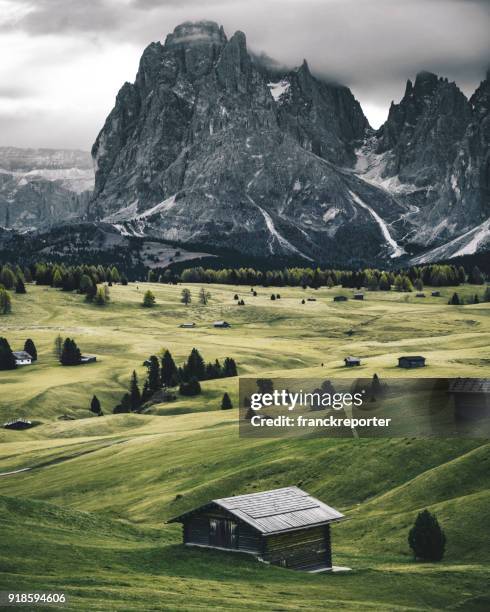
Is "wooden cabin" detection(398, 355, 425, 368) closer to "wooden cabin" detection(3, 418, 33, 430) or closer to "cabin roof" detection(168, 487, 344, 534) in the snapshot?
"wooden cabin" detection(3, 418, 33, 430)

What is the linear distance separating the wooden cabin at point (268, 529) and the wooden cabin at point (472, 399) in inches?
954

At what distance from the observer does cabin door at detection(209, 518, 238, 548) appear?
55250mm

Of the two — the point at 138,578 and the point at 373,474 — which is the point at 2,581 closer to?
the point at 138,578

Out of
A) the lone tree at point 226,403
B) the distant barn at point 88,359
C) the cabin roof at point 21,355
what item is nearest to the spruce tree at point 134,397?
the lone tree at point 226,403

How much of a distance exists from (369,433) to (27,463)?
4125cm

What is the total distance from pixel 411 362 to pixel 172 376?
144 ft

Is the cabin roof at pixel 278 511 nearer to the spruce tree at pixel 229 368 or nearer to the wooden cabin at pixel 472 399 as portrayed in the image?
the wooden cabin at pixel 472 399

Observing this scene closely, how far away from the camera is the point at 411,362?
141 m

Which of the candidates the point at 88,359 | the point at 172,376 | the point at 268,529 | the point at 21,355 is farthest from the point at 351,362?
the point at 268,529

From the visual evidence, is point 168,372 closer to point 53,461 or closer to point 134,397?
point 134,397

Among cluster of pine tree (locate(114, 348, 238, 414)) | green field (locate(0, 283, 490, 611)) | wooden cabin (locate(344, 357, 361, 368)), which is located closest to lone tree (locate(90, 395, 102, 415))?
cluster of pine tree (locate(114, 348, 238, 414))

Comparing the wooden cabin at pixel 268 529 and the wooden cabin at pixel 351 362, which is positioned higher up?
the wooden cabin at pixel 351 362

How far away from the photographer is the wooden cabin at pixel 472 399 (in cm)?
7769

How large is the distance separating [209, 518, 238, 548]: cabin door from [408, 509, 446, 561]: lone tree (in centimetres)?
1098
